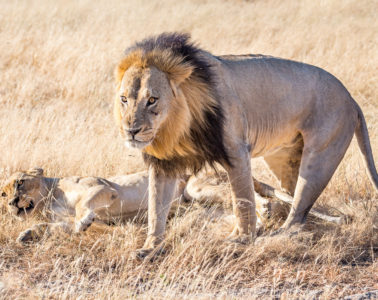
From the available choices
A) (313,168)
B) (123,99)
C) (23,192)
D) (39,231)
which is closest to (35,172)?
(23,192)

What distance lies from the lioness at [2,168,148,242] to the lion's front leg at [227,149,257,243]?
101 cm

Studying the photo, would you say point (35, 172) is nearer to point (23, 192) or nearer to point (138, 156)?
point (23, 192)

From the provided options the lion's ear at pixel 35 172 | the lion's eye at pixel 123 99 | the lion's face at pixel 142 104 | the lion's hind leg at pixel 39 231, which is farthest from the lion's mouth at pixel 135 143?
the lion's ear at pixel 35 172

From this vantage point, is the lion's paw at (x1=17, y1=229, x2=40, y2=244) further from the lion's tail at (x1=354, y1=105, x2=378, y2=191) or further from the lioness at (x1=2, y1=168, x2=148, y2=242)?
the lion's tail at (x1=354, y1=105, x2=378, y2=191)

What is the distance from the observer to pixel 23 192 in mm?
5016

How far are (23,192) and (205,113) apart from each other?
6.33 ft

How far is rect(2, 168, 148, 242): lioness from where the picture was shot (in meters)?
4.93

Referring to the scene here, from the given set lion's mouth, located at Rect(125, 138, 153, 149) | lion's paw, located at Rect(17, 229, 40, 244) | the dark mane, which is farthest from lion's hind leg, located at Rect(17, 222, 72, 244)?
lion's mouth, located at Rect(125, 138, 153, 149)

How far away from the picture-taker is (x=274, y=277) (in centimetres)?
363

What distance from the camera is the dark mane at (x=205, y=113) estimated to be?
384 cm

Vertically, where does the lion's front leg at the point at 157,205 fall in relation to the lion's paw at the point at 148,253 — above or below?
above

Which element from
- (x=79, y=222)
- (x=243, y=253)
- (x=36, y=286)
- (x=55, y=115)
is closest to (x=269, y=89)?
(x=243, y=253)

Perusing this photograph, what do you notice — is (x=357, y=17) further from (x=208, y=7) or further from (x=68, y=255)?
(x=68, y=255)

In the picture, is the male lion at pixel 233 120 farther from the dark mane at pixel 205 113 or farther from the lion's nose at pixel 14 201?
the lion's nose at pixel 14 201
